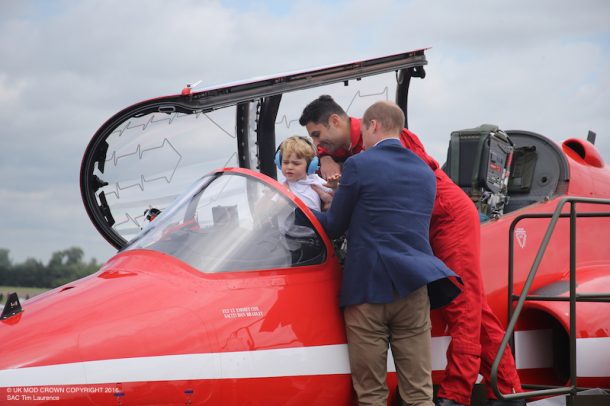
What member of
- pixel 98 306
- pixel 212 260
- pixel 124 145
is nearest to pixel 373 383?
pixel 212 260

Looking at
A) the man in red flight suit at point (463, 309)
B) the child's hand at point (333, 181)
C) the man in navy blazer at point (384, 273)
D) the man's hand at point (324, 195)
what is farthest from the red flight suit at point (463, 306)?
the man's hand at point (324, 195)

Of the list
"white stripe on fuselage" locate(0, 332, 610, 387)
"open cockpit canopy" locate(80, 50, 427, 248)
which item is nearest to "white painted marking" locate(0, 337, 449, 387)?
"white stripe on fuselage" locate(0, 332, 610, 387)

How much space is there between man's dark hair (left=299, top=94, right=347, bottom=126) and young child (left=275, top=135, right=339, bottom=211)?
580 millimetres

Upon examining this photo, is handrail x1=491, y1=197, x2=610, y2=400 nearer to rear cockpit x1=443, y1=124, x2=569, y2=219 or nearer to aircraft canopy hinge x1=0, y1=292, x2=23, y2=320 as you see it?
rear cockpit x1=443, y1=124, x2=569, y2=219

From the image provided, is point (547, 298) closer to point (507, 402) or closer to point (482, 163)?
point (507, 402)

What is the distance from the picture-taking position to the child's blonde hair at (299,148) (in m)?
5.09

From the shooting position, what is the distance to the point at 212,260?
4.50 meters

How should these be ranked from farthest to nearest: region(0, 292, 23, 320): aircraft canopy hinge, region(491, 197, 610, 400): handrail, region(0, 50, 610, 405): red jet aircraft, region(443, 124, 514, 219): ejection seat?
1. region(443, 124, 514, 219): ejection seat
2. region(491, 197, 610, 400): handrail
3. region(0, 292, 23, 320): aircraft canopy hinge
4. region(0, 50, 610, 405): red jet aircraft

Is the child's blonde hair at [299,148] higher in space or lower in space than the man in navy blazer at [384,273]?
higher

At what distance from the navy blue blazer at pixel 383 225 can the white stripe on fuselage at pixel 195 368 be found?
1.27 feet

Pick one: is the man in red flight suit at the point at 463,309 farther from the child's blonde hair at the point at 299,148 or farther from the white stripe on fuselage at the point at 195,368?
the child's blonde hair at the point at 299,148

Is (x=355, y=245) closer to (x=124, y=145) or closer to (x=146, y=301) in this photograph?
(x=146, y=301)

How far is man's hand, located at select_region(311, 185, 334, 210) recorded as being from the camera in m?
5.14

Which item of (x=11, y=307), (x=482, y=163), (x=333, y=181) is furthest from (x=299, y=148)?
(x=482, y=163)
